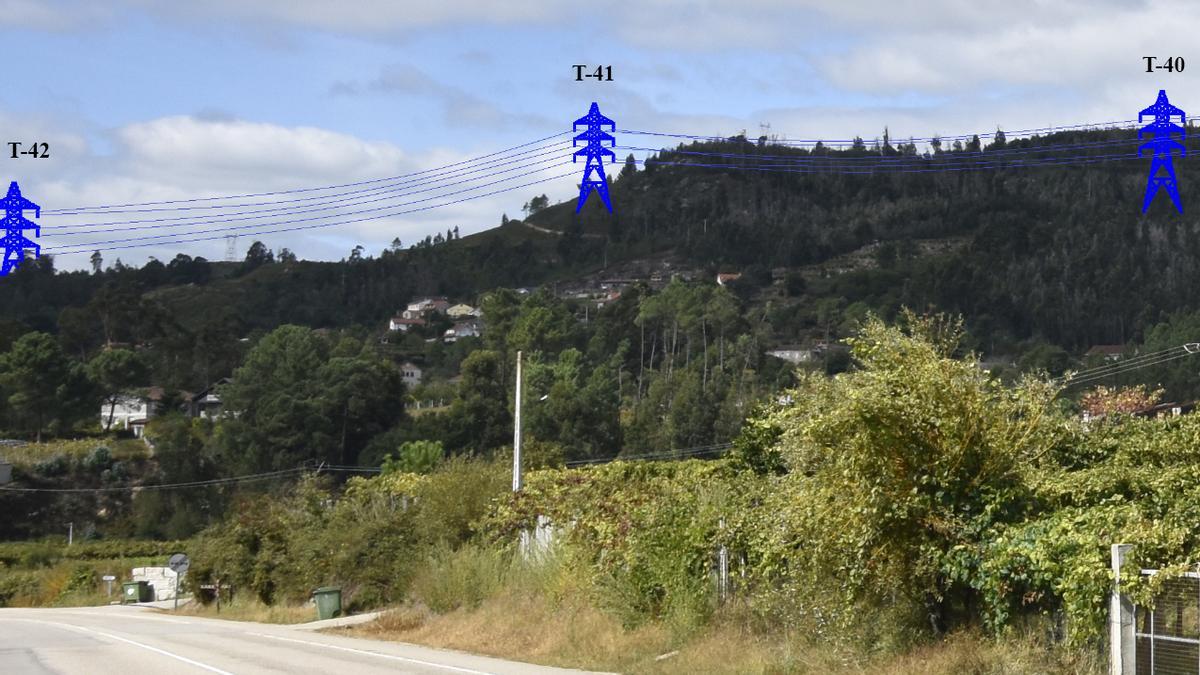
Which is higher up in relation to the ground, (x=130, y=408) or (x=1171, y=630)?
(x=130, y=408)

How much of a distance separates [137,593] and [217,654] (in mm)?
39587

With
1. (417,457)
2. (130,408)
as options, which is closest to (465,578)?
(417,457)

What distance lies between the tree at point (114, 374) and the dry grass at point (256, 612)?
297 feet

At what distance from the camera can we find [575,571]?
26.1 metres

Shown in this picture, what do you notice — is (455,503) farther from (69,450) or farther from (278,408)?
(69,450)

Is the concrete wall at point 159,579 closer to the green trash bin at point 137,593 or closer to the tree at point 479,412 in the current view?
the green trash bin at point 137,593

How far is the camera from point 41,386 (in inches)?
4813

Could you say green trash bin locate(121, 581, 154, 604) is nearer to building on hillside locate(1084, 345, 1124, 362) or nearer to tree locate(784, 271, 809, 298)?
building on hillside locate(1084, 345, 1124, 362)

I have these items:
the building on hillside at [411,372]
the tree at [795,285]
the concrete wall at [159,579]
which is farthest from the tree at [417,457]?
the tree at [795,285]

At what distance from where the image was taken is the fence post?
591 inches

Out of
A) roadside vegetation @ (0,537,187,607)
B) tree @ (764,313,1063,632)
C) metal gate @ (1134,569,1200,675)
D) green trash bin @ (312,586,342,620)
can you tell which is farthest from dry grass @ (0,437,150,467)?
metal gate @ (1134,569,1200,675)

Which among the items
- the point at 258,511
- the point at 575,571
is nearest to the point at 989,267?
the point at 258,511

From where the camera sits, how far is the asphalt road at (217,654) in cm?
2159

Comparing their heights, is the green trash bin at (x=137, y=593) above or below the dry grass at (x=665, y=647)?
below
